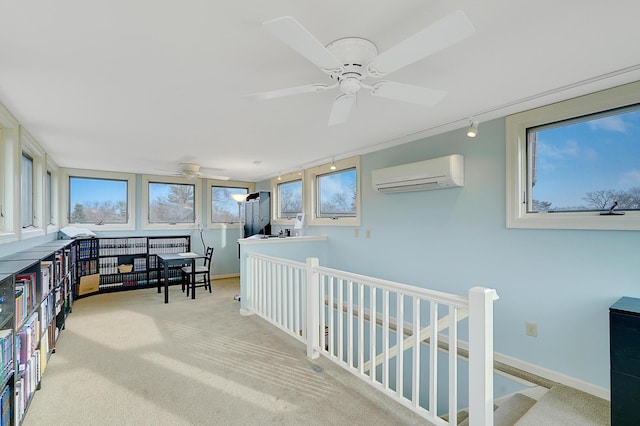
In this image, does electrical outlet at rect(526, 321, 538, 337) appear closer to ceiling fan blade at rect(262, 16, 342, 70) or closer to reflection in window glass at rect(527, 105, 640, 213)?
reflection in window glass at rect(527, 105, 640, 213)

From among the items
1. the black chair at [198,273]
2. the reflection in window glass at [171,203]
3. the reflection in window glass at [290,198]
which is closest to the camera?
the black chair at [198,273]

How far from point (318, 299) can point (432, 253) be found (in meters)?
1.46

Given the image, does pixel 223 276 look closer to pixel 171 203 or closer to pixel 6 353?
pixel 171 203

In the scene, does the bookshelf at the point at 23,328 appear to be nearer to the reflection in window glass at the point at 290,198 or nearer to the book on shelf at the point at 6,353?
the book on shelf at the point at 6,353

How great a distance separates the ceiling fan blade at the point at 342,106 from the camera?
1.84 meters

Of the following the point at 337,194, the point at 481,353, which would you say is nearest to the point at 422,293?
the point at 481,353

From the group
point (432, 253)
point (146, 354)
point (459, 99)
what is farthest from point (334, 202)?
point (146, 354)

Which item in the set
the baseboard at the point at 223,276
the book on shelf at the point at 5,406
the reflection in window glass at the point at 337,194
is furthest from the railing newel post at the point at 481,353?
the baseboard at the point at 223,276

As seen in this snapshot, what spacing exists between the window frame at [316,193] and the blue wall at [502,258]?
0.33m

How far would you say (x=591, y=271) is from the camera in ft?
7.32

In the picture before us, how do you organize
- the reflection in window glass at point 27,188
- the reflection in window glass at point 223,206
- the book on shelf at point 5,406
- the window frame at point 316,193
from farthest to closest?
the reflection in window glass at point 223,206 → the window frame at point 316,193 → the reflection in window glass at point 27,188 → the book on shelf at point 5,406

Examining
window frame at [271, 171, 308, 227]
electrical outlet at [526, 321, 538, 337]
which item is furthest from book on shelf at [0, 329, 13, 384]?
window frame at [271, 171, 308, 227]

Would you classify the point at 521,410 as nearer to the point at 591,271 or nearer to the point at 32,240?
the point at 591,271

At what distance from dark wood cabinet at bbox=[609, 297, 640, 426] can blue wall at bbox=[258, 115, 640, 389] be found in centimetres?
46
